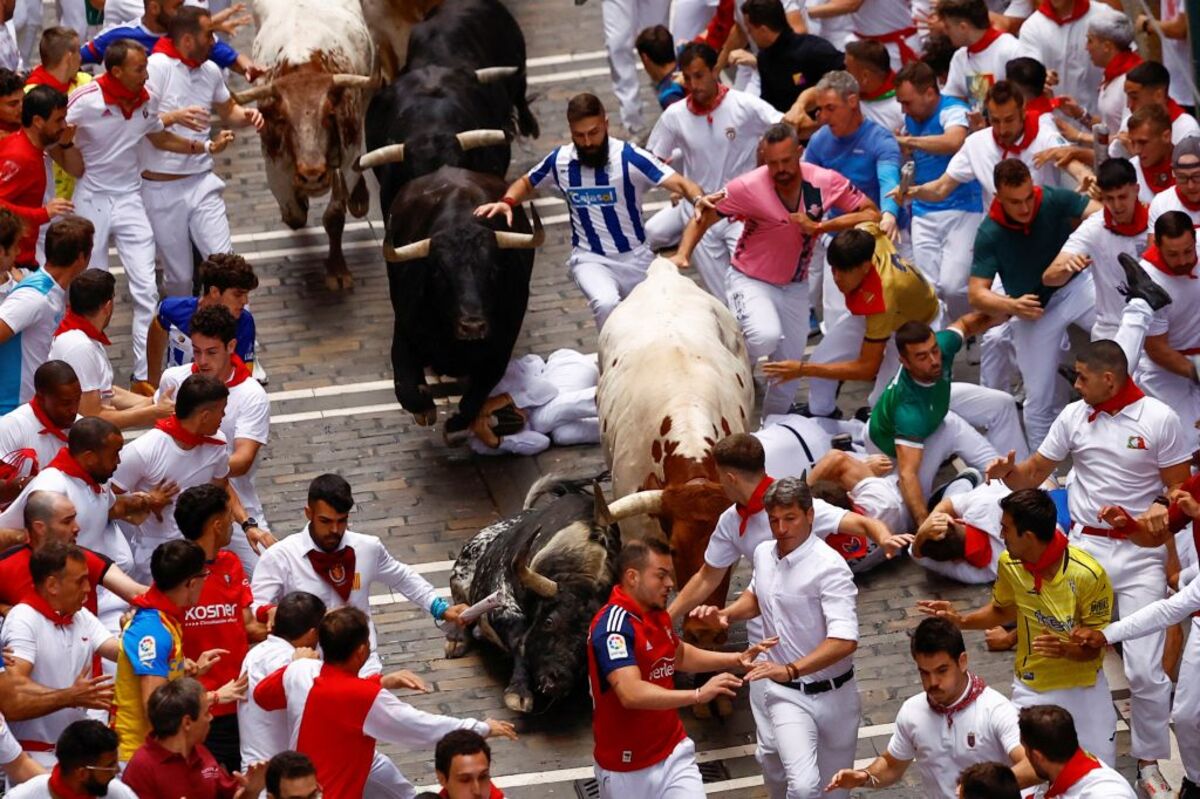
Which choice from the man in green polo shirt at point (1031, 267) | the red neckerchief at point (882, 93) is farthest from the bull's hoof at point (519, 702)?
the red neckerchief at point (882, 93)

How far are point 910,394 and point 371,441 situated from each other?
432cm

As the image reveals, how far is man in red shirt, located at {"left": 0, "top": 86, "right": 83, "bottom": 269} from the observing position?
15.2 meters

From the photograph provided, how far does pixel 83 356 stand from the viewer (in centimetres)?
1335

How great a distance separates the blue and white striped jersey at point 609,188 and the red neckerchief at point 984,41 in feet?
8.96

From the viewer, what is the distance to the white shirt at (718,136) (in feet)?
55.3

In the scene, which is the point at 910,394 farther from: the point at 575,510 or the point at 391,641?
the point at 391,641

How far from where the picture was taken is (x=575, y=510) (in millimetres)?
13711

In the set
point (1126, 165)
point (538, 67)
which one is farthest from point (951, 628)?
point (538, 67)

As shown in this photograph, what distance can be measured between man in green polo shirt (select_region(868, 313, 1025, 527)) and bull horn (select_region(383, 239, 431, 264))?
338cm

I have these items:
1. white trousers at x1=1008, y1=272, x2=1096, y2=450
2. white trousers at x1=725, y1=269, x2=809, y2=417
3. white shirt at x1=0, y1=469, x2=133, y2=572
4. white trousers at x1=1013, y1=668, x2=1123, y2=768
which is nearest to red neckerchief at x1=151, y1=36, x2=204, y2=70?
white trousers at x1=725, y1=269, x2=809, y2=417

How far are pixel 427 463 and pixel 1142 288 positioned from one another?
5.32 meters

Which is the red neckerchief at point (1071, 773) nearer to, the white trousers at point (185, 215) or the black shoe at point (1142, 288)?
the black shoe at point (1142, 288)

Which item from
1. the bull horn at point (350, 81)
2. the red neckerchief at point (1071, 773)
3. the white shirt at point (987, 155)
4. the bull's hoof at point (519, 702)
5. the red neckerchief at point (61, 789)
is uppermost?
the red neckerchief at point (61, 789)

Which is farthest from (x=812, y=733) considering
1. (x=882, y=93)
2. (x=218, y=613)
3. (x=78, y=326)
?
(x=882, y=93)
